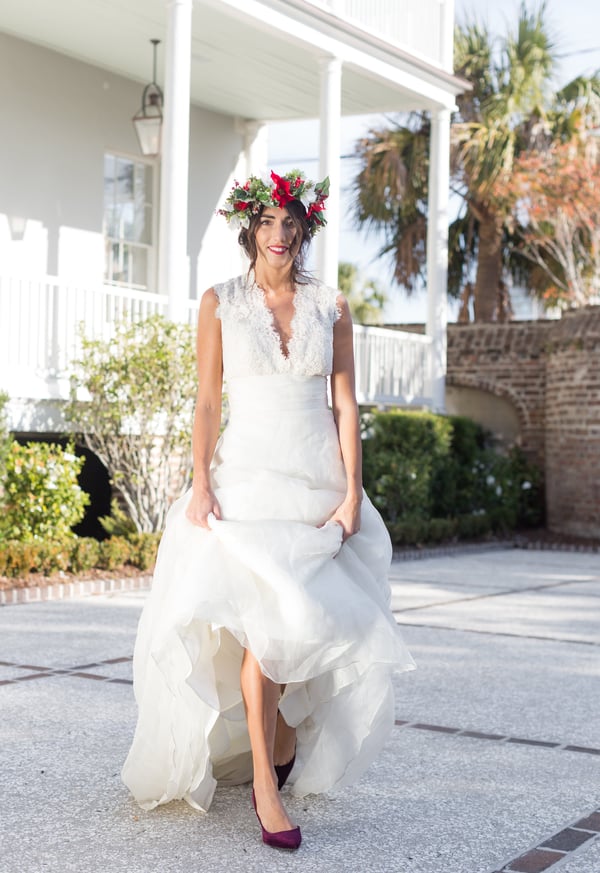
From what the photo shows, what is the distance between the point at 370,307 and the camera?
118 feet

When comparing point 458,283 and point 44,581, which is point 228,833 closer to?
point 44,581

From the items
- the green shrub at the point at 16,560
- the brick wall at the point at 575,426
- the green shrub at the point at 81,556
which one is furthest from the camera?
the brick wall at the point at 575,426

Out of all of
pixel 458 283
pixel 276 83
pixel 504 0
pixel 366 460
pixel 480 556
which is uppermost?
pixel 504 0

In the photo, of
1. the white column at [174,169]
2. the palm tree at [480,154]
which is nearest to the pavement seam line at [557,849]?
the white column at [174,169]

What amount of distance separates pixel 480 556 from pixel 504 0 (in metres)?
10.4

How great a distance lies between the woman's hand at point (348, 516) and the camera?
3500mm

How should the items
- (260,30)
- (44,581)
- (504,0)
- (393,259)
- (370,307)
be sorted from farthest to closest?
(370,307) < (393,259) < (504,0) < (260,30) < (44,581)

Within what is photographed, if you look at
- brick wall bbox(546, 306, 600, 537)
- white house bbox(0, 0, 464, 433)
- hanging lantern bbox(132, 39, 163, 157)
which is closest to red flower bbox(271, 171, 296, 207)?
white house bbox(0, 0, 464, 433)

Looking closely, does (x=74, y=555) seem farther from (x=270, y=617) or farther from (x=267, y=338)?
(x=270, y=617)

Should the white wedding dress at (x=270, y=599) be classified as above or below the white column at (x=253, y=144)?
below

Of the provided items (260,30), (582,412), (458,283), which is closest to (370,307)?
(458,283)

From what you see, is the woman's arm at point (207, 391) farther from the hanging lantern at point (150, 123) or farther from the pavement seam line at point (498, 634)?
the hanging lantern at point (150, 123)

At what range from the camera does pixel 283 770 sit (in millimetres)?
3736

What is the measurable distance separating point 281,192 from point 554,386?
12.0 metres
